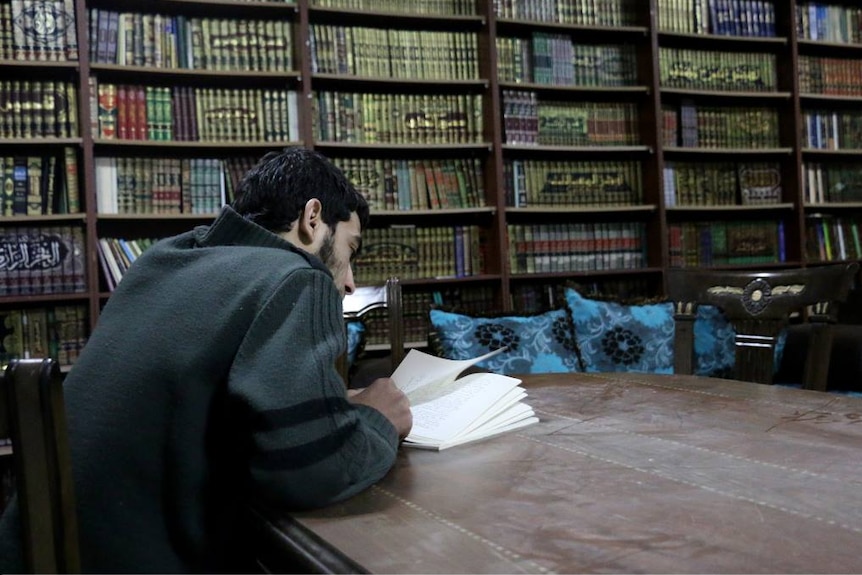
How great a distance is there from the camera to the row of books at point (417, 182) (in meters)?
3.45

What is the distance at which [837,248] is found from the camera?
13.5ft

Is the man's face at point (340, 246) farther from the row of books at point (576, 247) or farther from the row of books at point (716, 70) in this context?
the row of books at point (716, 70)

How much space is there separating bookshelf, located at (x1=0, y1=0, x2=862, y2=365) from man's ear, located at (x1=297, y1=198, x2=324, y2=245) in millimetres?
2079

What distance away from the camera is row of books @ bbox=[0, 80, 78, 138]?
2.95m

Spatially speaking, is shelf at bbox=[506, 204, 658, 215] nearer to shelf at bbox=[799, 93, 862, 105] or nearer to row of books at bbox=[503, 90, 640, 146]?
row of books at bbox=[503, 90, 640, 146]

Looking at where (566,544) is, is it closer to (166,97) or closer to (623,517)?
(623,517)

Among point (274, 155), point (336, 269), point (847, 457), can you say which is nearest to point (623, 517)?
point (847, 457)

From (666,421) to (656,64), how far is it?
2.88 m

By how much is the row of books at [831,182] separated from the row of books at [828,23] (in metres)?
0.64

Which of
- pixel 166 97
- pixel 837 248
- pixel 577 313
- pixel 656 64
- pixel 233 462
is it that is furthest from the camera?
pixel 837 248

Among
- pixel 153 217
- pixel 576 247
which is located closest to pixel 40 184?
pixel 153 217

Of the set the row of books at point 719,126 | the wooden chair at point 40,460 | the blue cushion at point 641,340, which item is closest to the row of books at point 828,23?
the row of books at point 719,126

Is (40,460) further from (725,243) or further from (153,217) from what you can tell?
(725,243)

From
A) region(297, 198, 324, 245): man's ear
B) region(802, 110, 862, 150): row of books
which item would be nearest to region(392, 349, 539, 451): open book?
region(297, 198, 324, 245): man's ear
